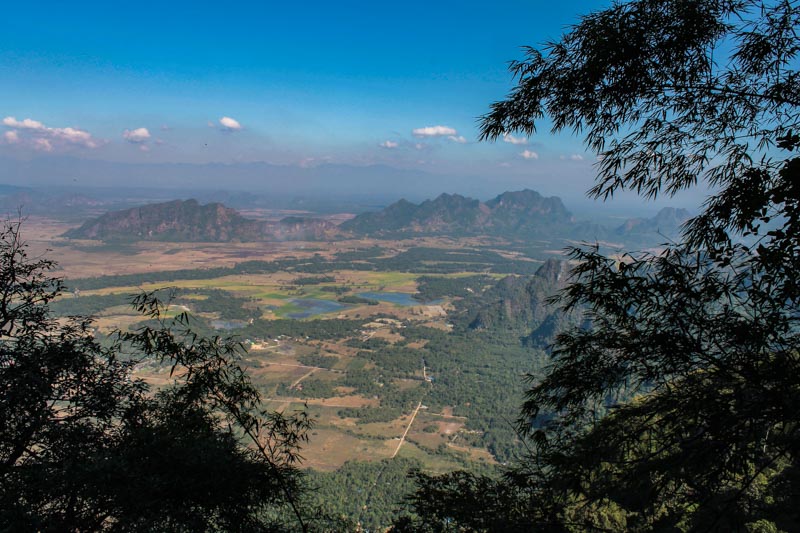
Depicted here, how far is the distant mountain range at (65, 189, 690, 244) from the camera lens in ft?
342

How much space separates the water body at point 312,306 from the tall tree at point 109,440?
4658cm

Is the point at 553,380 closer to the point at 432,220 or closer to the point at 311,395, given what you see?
the point at 311,395

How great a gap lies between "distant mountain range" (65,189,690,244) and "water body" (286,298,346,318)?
5870cm

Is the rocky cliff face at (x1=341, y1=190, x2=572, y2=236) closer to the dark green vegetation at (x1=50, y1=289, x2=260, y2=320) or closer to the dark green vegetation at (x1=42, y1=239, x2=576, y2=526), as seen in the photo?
the dark green vegetation at (x1=42, y1=239, x2=576, y2=526)

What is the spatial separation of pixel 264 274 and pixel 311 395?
157 ft

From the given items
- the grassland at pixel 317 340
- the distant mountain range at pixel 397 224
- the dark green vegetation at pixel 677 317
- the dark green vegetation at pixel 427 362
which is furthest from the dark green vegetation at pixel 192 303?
the distant mountain range at pixel 397 224

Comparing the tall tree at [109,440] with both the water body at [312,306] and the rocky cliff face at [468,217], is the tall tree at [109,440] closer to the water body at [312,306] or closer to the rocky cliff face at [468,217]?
the water body at [312,306]

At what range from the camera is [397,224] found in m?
141

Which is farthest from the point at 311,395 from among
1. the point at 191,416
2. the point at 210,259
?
the point at 210,259

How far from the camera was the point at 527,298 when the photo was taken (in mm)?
58531

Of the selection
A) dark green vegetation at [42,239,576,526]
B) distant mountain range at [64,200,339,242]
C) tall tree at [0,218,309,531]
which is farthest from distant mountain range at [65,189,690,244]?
tall tree at [0,218,309,531]

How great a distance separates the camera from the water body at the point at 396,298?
192 ft

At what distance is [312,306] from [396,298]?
475 inches

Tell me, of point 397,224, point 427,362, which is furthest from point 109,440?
point 397,224
